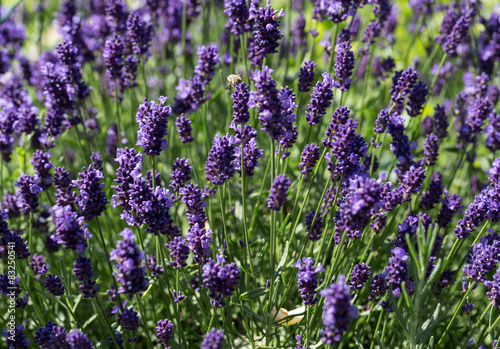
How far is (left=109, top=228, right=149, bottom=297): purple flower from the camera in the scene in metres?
1.61

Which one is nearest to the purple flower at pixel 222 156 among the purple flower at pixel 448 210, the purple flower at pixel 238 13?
the purple flower at pixel 238 13

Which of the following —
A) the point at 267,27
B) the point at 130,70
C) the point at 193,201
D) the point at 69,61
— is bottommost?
the point at 193,201

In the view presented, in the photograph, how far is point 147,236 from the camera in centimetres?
336

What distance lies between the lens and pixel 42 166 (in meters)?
2.65

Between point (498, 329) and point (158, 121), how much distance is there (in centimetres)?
230

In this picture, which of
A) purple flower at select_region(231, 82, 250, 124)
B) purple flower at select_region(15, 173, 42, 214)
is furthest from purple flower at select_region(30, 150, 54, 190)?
purple flower at select_region(231, 82, 250, 124)

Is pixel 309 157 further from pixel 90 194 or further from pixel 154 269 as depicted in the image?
pixel 90 194

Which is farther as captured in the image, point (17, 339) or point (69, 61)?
point (69, 61)

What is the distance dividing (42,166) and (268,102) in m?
1.51

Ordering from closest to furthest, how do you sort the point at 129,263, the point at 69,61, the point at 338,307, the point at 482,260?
the point at 338,307 < the point at 129,263 < the point at 482,260 < the point at 69,61

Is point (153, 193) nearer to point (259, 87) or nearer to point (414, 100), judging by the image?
point (259, 87)

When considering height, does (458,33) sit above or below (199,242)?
above

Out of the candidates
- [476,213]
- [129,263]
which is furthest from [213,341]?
[476,213]

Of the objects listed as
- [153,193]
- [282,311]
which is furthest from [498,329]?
[153,193]
